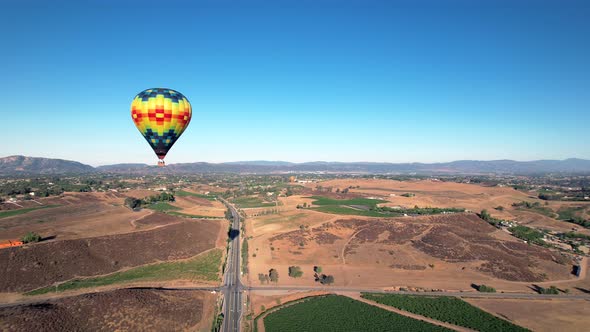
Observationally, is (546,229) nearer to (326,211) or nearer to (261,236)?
(326,211)

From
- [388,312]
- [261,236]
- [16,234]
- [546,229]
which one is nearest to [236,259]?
[261,236]

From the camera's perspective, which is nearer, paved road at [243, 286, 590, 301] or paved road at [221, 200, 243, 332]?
paved road at [221, 200, 243, 332]

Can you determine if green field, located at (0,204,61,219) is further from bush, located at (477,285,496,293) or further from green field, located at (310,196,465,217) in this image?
bush, located at (477,285,496,293)

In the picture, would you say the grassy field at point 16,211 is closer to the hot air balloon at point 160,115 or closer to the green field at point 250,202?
the green field at point 250,202

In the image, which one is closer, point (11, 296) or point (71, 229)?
point (11, 296)

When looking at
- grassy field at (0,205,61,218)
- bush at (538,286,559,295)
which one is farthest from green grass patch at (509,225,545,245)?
grassy field at (0,205,61,218)

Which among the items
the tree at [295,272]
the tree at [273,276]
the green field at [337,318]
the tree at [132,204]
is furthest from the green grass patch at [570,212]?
the tree at [132,204]
